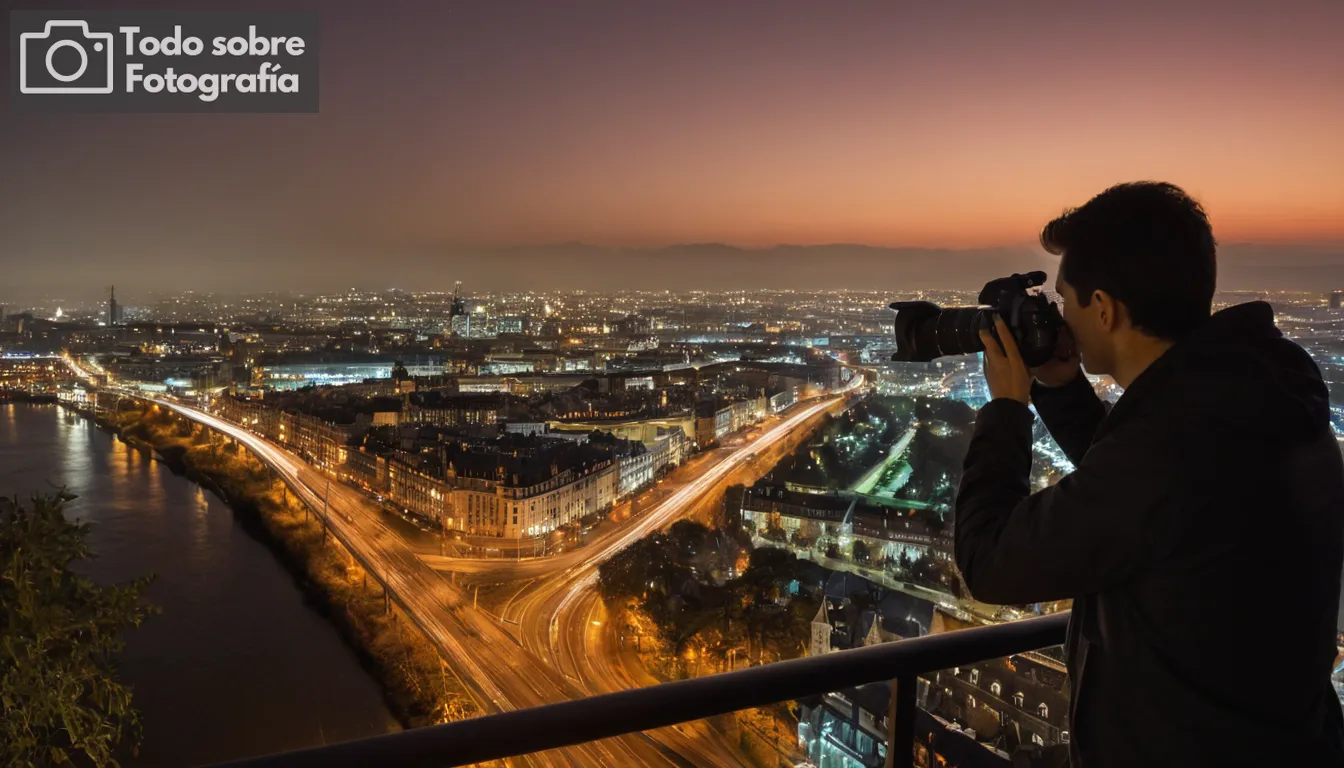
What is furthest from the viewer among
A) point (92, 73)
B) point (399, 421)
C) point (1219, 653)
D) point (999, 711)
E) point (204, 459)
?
point (399, 421)

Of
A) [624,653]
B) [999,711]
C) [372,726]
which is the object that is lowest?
[372,726]

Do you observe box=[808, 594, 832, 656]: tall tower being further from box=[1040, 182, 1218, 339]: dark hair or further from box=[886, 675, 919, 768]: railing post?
box=[1040, 182, 1218, 339]: dark hair

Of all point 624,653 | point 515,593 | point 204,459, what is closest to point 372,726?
point 624,653

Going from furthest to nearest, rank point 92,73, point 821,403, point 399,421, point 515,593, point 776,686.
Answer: point 821,403 → point 399,421 → point 515,593 → point 92,73 → point 776,686

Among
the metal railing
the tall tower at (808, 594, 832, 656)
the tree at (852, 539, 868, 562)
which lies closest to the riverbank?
the tall tower at (808, 594, 832, 656)

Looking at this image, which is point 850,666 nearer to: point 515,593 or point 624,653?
point 624,653

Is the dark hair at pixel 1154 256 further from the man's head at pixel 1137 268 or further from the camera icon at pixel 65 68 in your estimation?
the camera icon at pixel 65 68
